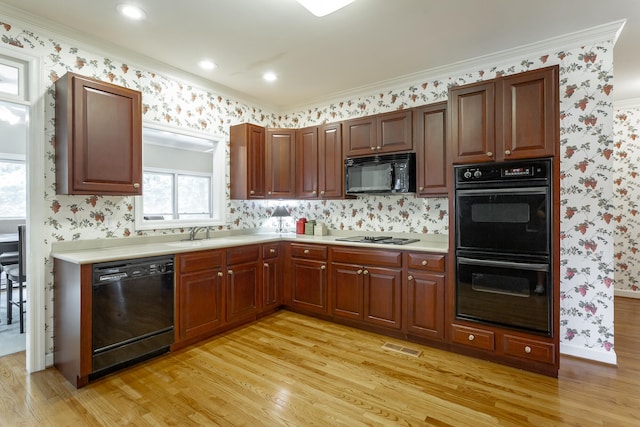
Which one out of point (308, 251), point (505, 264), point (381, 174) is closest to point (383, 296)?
point (308, 251)

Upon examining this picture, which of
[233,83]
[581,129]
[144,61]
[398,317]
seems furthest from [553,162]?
[144,61]

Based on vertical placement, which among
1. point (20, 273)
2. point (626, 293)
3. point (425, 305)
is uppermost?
point (20, 273)

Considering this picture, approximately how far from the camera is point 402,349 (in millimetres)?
2916

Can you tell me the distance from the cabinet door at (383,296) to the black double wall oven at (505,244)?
562 millimetres

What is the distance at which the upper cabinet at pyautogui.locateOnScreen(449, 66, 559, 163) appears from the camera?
2387mm

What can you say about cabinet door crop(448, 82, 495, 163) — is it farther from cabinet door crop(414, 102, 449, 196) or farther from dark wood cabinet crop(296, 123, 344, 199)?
dark wood cabinet crop(296, 123, 344, 199)

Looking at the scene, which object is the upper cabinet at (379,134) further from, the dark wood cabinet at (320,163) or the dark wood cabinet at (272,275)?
the dark wood cabinet at (272,275)

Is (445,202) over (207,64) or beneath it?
beneath

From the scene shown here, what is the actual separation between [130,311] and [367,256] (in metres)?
2.14

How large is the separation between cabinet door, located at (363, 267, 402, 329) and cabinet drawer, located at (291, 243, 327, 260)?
0.55m

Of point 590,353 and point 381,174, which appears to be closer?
point 590,353

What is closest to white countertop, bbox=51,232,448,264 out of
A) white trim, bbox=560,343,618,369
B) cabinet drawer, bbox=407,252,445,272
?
cabinet drawer, bbox=407,252,445,272

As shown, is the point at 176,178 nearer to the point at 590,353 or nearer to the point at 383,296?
the point at 383,296

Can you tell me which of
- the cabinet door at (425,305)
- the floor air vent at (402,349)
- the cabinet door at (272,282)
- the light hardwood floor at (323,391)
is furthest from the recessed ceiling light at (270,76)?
the floor air vent at (402,349)
